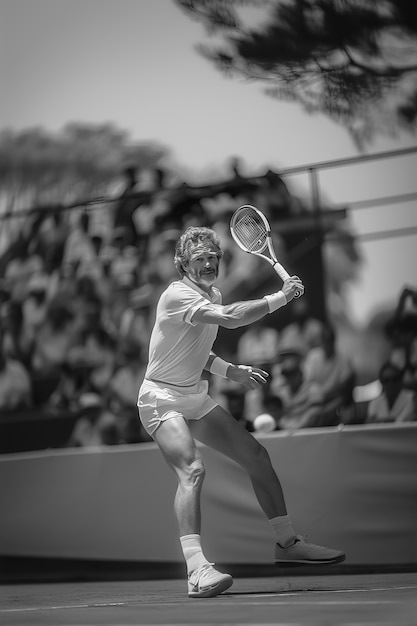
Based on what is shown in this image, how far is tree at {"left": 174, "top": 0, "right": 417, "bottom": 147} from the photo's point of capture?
670cm

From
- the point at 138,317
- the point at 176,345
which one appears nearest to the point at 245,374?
the point at 176,345

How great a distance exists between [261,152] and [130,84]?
114cm

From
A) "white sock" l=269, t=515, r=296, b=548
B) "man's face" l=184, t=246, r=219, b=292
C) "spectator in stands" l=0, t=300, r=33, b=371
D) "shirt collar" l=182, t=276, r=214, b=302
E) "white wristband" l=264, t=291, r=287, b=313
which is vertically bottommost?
"white sock" l=269, t=515, r=296, b=548

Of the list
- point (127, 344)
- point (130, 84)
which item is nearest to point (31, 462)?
point (127, 344)

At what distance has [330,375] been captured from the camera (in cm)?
616

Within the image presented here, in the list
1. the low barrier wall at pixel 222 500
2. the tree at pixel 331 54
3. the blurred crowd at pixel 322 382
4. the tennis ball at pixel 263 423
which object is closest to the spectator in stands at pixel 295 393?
the blurred crowd at pixel 322 382

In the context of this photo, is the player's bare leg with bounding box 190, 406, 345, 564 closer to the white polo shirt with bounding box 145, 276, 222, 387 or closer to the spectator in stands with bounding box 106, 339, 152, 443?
the white polo shirt with bounding box 145, 276, 222, 387

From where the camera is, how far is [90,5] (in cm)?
755

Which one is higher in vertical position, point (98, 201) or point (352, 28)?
point (352, 28)

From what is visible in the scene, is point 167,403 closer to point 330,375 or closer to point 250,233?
point 250,233

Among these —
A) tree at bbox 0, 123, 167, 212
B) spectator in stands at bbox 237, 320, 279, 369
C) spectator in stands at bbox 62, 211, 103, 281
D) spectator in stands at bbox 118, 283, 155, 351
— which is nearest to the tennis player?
spectator in stands at bbox 237, 320, 279, 369

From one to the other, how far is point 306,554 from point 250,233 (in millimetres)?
1349

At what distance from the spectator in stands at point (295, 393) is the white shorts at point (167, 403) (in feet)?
6.10

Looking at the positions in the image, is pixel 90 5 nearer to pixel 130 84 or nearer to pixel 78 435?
pixel 130 84
